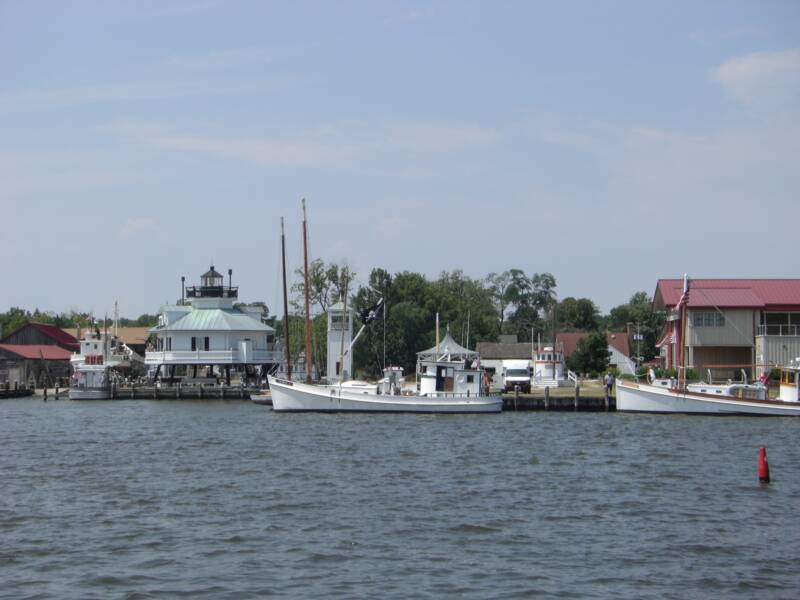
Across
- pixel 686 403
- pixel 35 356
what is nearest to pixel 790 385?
pixel 686 403

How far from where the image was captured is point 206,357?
88.0 m

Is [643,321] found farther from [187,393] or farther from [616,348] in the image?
[187,393]

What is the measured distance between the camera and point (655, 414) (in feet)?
201

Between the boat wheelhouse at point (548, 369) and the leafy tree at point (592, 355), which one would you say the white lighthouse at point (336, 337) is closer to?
the boat wheelhouse at point (548, 369)

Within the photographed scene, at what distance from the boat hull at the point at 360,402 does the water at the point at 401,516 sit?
12.1m

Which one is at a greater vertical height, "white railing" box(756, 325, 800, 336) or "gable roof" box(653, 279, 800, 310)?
"gable roof" box(653, 279, 800, 310)

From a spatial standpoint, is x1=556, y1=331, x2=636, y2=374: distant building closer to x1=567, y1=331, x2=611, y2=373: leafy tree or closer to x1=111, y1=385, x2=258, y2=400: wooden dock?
x1=567, y1=331, x2=611, y2=373: leafy tree

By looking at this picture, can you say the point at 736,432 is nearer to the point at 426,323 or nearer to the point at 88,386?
the point at 88,386

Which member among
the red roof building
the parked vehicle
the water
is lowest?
the water

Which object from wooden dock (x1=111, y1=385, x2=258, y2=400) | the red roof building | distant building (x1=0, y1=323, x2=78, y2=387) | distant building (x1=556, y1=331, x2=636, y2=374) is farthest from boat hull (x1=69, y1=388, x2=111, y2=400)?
distant building (x1=556, y1=331, x2=636, y2=374)

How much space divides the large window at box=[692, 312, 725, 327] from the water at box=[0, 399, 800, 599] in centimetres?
2516

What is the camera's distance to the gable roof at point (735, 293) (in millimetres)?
74062

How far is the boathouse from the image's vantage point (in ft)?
289

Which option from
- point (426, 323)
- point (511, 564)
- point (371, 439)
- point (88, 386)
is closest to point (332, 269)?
point (426, 323)
